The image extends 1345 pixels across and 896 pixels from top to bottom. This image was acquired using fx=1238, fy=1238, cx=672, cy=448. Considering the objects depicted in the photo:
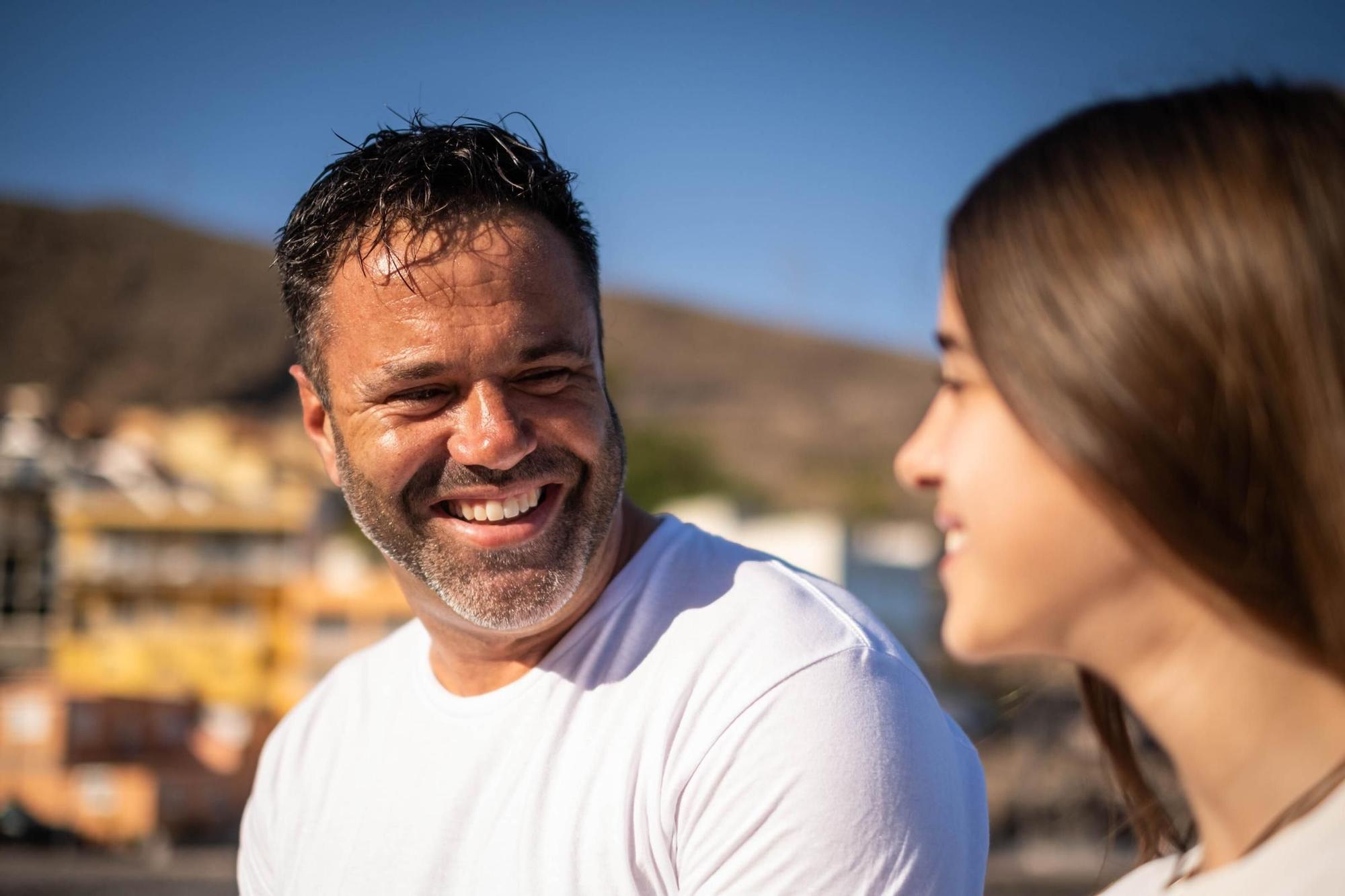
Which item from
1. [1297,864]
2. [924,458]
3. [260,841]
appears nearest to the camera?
[1297,864]

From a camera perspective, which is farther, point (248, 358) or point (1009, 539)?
point (248, 358)

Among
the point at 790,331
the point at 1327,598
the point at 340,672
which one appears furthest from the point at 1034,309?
the point at 790,331

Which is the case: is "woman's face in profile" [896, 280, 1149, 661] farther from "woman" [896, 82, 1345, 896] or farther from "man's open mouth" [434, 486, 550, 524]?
"man's open mouth" [434, 486, 550, 524]

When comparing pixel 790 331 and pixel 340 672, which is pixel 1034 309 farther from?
pixel 790 331

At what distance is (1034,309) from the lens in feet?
4.38

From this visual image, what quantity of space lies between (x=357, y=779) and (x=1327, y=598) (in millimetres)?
2005

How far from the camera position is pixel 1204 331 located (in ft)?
4.08

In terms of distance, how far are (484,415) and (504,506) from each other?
0.19m

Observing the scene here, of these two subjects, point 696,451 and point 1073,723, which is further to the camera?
point 696,451

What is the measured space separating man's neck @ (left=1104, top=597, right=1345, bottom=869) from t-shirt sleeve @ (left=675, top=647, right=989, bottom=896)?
Answer: 647mm

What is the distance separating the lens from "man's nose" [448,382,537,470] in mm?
2492

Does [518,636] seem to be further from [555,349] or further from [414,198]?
[414,198]

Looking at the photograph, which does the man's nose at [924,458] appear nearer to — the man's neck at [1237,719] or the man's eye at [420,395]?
the man's neck at [1237,719]

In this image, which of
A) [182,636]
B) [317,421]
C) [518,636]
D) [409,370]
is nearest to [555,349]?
[409,370]
